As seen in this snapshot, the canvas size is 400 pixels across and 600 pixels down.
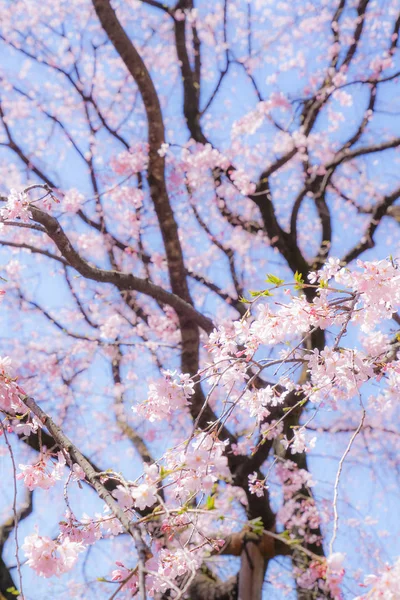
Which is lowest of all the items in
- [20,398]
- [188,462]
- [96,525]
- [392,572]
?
[392,572]

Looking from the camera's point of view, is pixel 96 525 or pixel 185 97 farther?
pixel 185 97

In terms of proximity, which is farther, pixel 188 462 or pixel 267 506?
pixel 267 506

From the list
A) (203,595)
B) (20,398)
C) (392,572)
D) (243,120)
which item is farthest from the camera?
(243,120)

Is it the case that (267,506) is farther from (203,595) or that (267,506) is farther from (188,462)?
(188,462)

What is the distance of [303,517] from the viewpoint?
643cm

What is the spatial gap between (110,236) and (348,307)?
5.33 metres

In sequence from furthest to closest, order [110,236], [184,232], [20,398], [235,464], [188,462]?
Result: [184,232]
[110,236]
[235,464]
[20,398]
[188,462]

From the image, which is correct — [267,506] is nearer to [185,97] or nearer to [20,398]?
[20,398]

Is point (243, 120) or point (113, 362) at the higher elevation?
point (243, 120)

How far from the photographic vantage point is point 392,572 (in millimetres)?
1849

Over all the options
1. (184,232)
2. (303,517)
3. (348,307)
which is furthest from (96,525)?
(184,232)

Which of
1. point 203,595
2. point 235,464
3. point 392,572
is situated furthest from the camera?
point 235,464

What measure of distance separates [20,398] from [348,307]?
1653 millimetres

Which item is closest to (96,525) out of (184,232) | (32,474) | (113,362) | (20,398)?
(32,474)
